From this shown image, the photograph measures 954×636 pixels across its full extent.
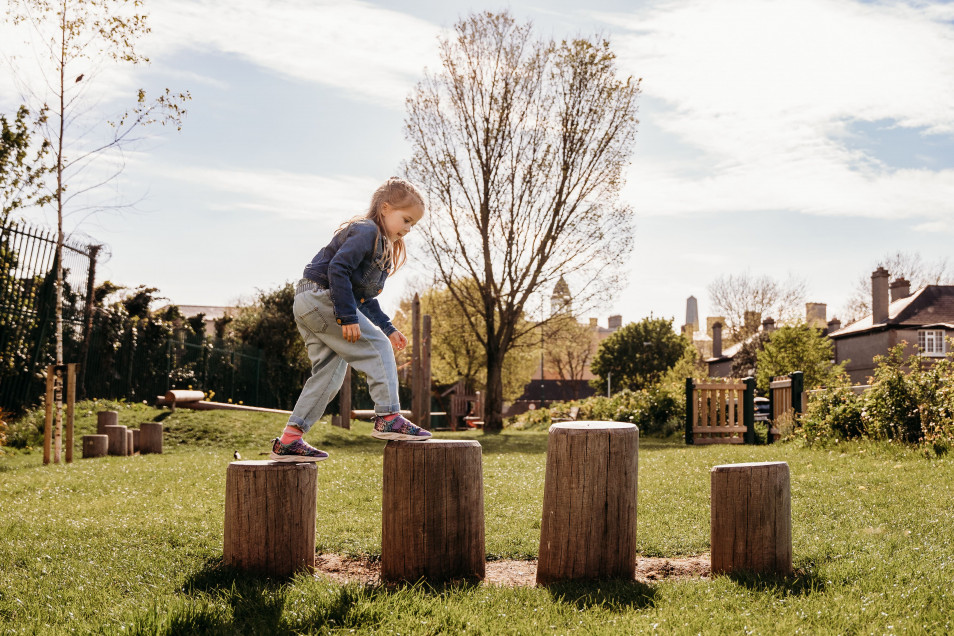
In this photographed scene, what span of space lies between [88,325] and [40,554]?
1241 cm

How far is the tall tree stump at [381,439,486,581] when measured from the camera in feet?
13.5

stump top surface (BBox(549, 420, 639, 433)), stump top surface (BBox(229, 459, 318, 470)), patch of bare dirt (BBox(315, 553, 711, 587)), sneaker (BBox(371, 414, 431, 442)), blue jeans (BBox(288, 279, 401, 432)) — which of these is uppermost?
blue jeans (BBox(288, 279, 401, 432))

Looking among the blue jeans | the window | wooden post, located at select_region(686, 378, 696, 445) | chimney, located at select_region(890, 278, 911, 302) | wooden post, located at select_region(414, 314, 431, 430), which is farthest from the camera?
chimney, located at select_region(890, 278, 911, 302)

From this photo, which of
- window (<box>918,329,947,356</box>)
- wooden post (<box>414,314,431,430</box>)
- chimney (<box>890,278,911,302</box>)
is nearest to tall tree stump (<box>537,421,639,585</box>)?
wooden post (<box>414,314,431,430</box>)

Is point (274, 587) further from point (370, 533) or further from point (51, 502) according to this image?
point (51, 502)

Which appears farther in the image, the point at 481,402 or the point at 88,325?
the point at 481,402

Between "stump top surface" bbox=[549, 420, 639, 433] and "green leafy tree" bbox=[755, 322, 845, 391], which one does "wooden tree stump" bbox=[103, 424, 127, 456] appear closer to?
"stump top surface" bbox=[549, 420, 639, 433]

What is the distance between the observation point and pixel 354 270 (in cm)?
430

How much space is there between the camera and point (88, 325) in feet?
52.0

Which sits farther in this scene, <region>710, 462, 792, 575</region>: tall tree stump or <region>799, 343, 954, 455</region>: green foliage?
<region>799, 343, 954, 455</region>: green foliage

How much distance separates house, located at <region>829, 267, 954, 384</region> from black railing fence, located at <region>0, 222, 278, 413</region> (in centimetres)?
3126

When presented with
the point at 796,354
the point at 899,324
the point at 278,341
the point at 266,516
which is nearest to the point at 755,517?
the point at 266,516

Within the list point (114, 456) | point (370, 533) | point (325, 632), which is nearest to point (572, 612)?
point (325, 632)

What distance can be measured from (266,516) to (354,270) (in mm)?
1462
